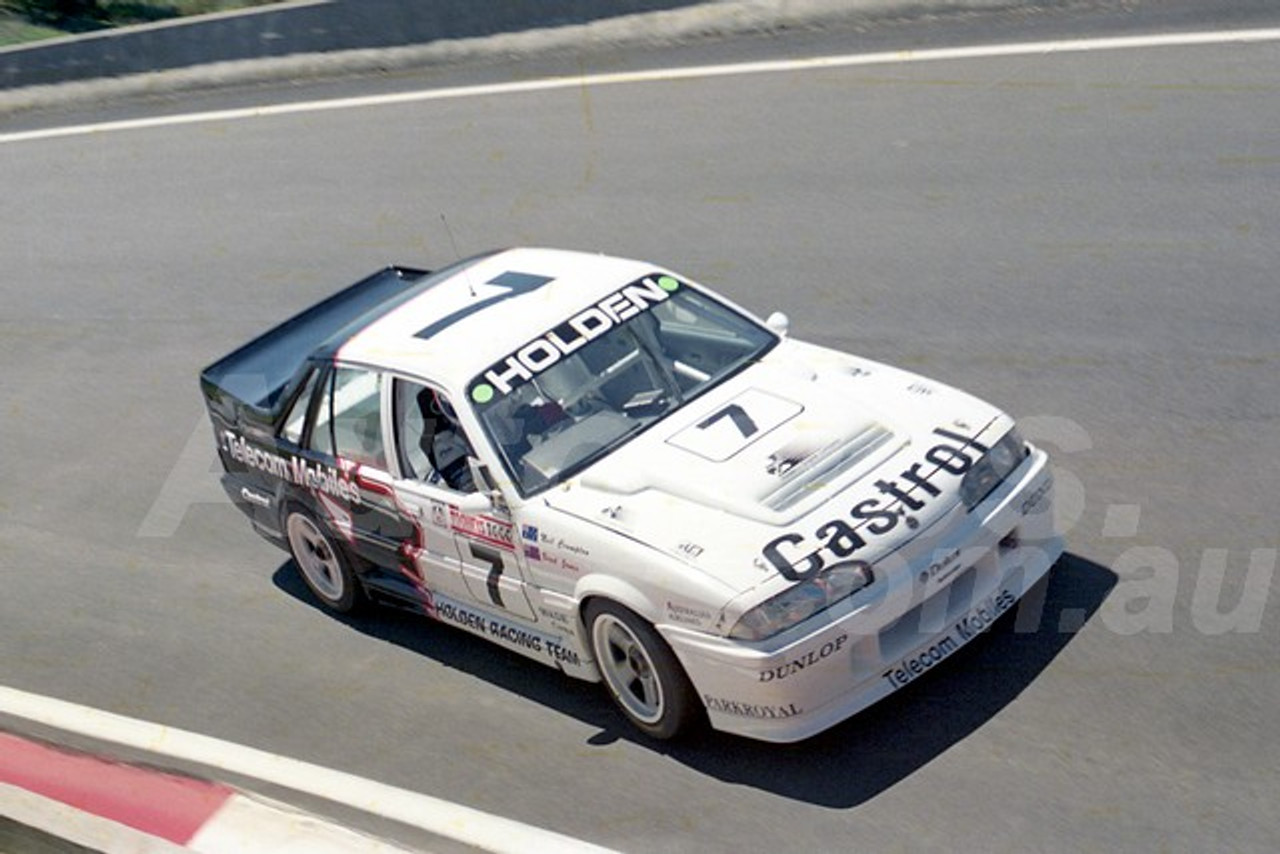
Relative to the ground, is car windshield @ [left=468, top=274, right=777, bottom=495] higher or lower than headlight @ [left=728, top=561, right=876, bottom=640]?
higher

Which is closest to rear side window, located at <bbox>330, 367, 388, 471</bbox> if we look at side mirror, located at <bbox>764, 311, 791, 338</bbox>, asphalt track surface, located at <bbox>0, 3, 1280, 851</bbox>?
asphalt track surface, located at <bbox>0, 3, 1280, 851</bbox>

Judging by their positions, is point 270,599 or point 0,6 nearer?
point 270,599

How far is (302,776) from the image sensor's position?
7102 millimetres

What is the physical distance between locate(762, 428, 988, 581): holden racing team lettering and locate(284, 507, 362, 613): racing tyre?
2.70 metres

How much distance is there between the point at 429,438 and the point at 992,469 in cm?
242

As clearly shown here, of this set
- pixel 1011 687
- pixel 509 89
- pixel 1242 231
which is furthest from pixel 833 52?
pixel 1011 687

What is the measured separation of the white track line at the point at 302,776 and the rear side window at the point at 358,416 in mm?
1393

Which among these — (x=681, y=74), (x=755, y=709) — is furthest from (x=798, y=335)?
(x=681, y=74)

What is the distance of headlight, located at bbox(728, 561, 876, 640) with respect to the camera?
6113 millimetres

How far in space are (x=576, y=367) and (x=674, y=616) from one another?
1.53 metres

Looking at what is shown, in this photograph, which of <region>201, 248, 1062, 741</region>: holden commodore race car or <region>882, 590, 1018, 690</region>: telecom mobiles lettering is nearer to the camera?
<region>201, 248, 1062, 741</region>: holden commodore race car

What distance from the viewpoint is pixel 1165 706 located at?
628 cm

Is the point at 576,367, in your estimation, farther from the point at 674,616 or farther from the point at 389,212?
the point at 389,212

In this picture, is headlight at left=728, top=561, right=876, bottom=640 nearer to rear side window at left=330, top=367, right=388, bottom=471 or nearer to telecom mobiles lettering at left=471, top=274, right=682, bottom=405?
telecom mobiles lettering at left=471, top=274, right=682, bottom=405
